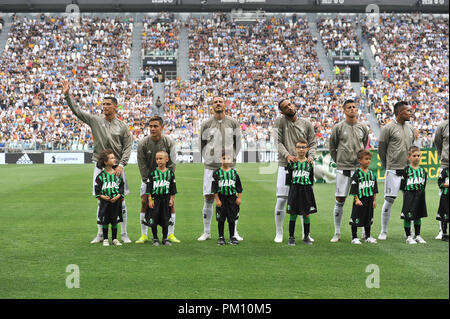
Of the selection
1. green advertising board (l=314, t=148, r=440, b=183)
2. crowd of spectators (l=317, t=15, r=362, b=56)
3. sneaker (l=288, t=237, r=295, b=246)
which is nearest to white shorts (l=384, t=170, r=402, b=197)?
sneaker (l=288, t=237, r=295, b=246)

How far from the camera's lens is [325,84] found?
45156 mm

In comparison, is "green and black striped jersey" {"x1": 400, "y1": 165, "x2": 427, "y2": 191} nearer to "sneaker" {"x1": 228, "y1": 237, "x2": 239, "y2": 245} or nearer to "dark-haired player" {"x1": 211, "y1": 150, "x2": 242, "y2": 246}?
"dark-haired player" {"x1": 211, "y1": 150, "x2": 242, "y2": 246}

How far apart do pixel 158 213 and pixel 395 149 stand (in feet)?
13.1

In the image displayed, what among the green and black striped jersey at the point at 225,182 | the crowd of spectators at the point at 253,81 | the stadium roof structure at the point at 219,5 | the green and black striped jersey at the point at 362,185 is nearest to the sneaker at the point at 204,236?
the green and black striped jersey at the point at 225,182

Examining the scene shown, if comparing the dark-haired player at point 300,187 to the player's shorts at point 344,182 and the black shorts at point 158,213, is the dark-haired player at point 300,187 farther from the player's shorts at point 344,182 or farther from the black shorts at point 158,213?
the black shorts at point 158,213

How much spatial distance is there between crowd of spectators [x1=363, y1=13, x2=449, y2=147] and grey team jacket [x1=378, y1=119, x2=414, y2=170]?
101 feet

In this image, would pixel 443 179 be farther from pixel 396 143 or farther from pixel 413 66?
pixel 413 66

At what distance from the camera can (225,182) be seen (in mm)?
9289

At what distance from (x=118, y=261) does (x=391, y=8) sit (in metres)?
48.4

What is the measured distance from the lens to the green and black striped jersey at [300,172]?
30.3ft

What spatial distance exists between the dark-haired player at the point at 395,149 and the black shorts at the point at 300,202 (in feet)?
4.76

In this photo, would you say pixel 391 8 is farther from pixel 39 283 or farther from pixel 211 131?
pixel 39 283

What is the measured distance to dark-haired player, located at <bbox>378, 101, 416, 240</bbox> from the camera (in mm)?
9758

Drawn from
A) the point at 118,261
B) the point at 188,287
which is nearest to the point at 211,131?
the point at 118,261
